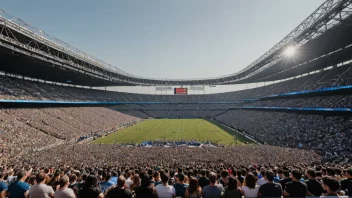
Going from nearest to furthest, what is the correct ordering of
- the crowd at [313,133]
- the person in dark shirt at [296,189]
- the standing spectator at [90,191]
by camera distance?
the standing spectator at [90,191] → the person in dark shirt at [296,189] → the crowd at [313,133]

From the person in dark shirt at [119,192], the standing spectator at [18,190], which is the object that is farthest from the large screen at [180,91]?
the person in dark shirt at [119,192]

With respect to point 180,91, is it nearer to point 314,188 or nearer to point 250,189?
point 314,188

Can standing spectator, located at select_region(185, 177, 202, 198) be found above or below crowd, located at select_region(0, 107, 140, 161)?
above

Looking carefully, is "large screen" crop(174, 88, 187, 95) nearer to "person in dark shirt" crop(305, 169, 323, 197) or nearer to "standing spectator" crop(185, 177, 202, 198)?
"person in dark shirt" crop(305, 169, 323, 197)

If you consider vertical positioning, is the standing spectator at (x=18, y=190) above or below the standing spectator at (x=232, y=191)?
below

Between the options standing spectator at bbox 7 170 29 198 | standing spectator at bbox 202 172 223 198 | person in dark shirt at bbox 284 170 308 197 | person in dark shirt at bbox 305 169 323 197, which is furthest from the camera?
person in dark shirt at bbox 305 169 323 197

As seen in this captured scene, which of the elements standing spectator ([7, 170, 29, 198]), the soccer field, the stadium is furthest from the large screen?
standing spectator ([7, 170, 29, 198])

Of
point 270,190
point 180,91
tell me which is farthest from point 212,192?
point 180,91

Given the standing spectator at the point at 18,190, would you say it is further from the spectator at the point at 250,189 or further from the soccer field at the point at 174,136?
the soccer field at the point at 174,136
